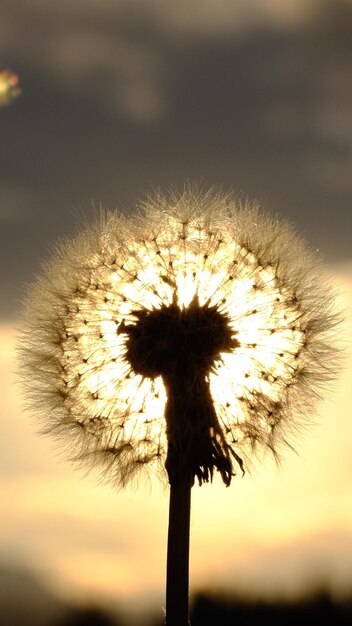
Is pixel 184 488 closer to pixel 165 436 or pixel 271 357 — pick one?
pixel 165 436

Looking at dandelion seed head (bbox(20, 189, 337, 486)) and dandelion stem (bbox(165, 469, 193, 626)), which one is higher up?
dandelion seed head (bbox(20, 189, 337, 486))

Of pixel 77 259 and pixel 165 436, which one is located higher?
pixel 77 259

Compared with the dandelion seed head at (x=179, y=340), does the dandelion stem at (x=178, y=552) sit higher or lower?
lower

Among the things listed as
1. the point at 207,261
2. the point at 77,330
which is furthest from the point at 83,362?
the point at 207,261
